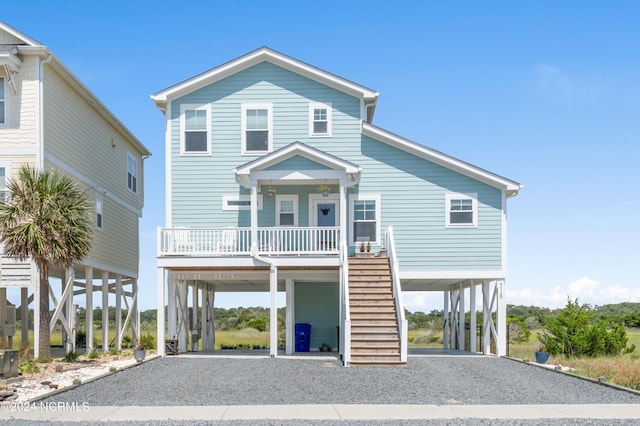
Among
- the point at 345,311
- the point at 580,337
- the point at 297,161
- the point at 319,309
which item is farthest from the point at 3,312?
the point at 580,337

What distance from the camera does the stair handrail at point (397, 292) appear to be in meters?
20.1

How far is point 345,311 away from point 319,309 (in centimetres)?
616

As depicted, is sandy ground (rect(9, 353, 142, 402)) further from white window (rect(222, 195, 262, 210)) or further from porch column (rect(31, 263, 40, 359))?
white window (rect(222, 195, 262, 210))

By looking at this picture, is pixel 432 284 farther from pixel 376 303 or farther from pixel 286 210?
pixel 376 303

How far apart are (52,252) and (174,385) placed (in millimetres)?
7556

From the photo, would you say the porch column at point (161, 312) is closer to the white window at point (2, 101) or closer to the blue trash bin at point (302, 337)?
the blue trash bin at point (302, 337)

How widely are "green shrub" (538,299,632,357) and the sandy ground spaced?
541 inches

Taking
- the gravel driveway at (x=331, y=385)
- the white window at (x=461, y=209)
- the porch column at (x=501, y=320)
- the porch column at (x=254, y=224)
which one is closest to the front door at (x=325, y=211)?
the porch column at (x=254, y=224)

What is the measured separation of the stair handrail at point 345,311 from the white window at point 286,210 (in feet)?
9.72

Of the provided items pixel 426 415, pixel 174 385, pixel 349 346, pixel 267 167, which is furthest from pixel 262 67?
pixel 426 415

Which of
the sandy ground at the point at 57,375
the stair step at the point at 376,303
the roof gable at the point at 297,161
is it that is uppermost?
the roof gable at the point at 297,161

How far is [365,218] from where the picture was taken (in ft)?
83.8

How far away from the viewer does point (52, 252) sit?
22.0 m

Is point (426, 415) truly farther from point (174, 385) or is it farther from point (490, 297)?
point (490, 297)
